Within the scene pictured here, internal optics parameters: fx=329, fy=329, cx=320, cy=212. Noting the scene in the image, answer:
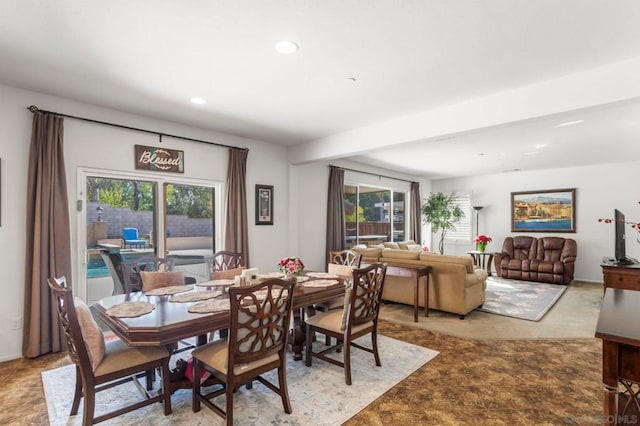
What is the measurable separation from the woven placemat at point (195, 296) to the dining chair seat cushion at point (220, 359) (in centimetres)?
42

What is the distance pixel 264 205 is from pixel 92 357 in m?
3.55

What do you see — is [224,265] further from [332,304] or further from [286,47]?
[286,47]

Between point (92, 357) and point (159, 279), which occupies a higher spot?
point (159, 279)

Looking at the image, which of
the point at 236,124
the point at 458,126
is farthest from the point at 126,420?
the point at 458,126

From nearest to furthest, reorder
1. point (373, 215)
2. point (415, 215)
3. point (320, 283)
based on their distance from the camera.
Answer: point (320, 283) < point (373, 215) < point (415, 215)

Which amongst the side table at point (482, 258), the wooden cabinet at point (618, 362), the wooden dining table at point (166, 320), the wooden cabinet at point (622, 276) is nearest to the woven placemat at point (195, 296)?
the wooden dining table at point (166, 320)

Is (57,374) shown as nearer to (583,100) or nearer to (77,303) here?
(77,303)

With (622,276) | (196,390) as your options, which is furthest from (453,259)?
(196,390)

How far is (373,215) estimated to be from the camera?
7.73 m

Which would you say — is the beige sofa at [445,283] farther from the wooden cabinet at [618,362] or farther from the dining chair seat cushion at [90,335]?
the dining chair seat cushion at [90,335]

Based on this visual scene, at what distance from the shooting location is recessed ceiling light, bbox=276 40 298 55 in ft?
7.92

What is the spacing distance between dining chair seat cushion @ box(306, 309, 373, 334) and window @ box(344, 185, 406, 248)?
3842mm

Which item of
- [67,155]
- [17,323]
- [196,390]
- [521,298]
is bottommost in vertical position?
[521,298]

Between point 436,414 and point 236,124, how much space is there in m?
3.90
